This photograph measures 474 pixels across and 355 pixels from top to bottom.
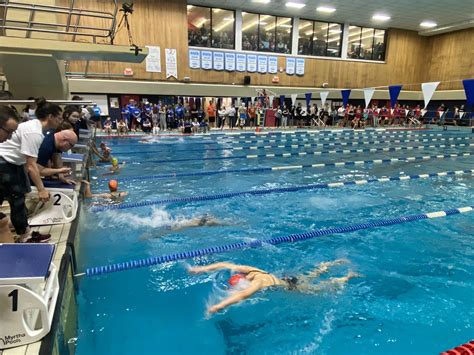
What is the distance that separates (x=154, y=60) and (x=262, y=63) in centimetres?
623

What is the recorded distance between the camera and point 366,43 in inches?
906

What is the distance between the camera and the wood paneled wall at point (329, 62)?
17016 mm

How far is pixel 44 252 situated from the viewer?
1984 millimetres

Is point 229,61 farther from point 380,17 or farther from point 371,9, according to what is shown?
point 380,17

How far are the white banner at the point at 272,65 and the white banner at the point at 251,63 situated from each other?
2.91ft

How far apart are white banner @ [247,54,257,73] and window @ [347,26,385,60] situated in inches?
274

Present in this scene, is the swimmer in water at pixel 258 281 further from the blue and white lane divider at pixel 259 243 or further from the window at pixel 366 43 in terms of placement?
the window at pixel 366 43

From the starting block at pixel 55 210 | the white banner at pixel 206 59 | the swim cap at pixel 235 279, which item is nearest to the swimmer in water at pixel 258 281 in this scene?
the swim cap at pixel 235 279

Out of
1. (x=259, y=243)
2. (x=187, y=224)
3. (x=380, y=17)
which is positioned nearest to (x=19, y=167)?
(x=187, y=224)

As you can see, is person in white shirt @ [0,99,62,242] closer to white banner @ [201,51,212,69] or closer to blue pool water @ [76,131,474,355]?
blue pool water @ [76,131,474,355]

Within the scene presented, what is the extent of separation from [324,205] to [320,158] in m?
4.76

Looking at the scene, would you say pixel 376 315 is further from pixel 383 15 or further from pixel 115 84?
pixel 383 15

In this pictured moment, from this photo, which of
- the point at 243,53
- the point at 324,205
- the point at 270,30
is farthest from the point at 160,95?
the point at 324,205

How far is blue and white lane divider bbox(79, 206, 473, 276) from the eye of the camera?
347cm
